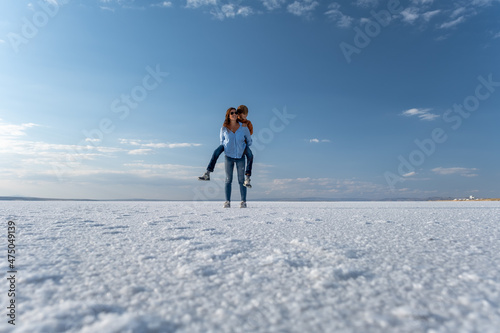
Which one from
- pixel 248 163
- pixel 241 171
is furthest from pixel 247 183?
pixel 248 163

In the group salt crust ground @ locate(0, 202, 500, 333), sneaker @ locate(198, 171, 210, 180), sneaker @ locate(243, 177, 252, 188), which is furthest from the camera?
sneaker @ locate(198, 171, 210, 180)

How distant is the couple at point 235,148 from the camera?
520 cm

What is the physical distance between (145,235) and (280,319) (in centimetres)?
144

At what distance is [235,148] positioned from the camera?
205 inches

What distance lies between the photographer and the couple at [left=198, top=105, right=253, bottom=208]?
5.20 metres

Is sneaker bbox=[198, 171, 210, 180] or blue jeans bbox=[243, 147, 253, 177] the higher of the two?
blue jeans bbox=[243, 147, 253, 177]

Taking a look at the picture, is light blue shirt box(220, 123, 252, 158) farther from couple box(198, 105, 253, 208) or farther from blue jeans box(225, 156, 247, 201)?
blue jeans box(225, 156, 247, 201)

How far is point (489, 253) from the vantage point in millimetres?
1325

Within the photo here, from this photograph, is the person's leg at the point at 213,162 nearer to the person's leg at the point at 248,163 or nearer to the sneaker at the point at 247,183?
the person's leg at the point at 248,163

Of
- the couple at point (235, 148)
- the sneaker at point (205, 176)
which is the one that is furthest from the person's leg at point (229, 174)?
the sneaker at point (205, 176)

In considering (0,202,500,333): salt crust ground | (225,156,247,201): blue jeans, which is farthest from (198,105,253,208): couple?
(0,202,500,333): salt crust ground

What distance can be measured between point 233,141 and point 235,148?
0.45 feet

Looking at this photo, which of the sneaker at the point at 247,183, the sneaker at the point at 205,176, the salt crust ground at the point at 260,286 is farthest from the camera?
the sneaker at the point at 205,176

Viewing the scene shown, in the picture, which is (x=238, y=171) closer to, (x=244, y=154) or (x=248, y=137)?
(x=244, y=154)
